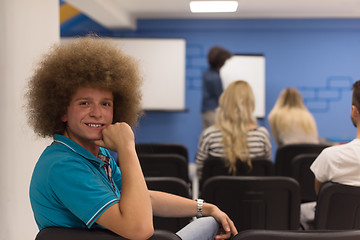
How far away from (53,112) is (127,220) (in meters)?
0.52

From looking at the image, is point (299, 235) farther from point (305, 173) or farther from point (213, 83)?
point (213, 83)

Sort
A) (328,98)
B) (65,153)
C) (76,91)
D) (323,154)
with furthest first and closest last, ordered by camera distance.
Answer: (328,98)
(323,154)
(76,91)
(65,153)

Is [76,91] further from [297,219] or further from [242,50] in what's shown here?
[242,50]

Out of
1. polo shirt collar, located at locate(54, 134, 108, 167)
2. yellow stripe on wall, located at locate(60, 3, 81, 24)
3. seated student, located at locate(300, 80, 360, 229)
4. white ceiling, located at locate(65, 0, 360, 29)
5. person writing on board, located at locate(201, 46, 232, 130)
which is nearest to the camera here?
polo shirt collar, located at locate(54, 134, 108, 167)

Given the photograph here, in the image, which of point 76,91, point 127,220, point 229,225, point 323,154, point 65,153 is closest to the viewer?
point 127,220

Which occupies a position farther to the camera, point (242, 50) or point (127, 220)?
point (242, 50)

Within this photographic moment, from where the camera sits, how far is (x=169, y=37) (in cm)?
693

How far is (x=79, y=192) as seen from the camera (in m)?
1.14

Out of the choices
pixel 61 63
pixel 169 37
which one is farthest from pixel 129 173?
pixel 169 37

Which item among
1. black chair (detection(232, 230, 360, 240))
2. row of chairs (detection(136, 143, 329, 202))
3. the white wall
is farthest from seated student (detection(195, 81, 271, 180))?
black chair (detection(232, 230, 360, 240))

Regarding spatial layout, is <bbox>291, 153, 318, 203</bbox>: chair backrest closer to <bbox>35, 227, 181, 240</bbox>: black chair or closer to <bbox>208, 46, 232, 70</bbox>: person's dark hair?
<bbox>35, 227, 181, 240</bbox>: black chair

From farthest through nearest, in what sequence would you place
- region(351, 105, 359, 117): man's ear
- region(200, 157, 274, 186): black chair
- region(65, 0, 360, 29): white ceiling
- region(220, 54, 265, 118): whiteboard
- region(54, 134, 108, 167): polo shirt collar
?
region(220, 54, 265, 118): whiteboard < region(65, 0, 360, 29): white ceiling < region(200, 157, 274, 186): black chair < region(351, 105, 359, 117): man's ear < region(54, 134, 108, 167): polo shirt collar

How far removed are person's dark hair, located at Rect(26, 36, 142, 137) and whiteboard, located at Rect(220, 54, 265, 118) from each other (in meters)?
5.28

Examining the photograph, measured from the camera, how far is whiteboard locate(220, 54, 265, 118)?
671cm
